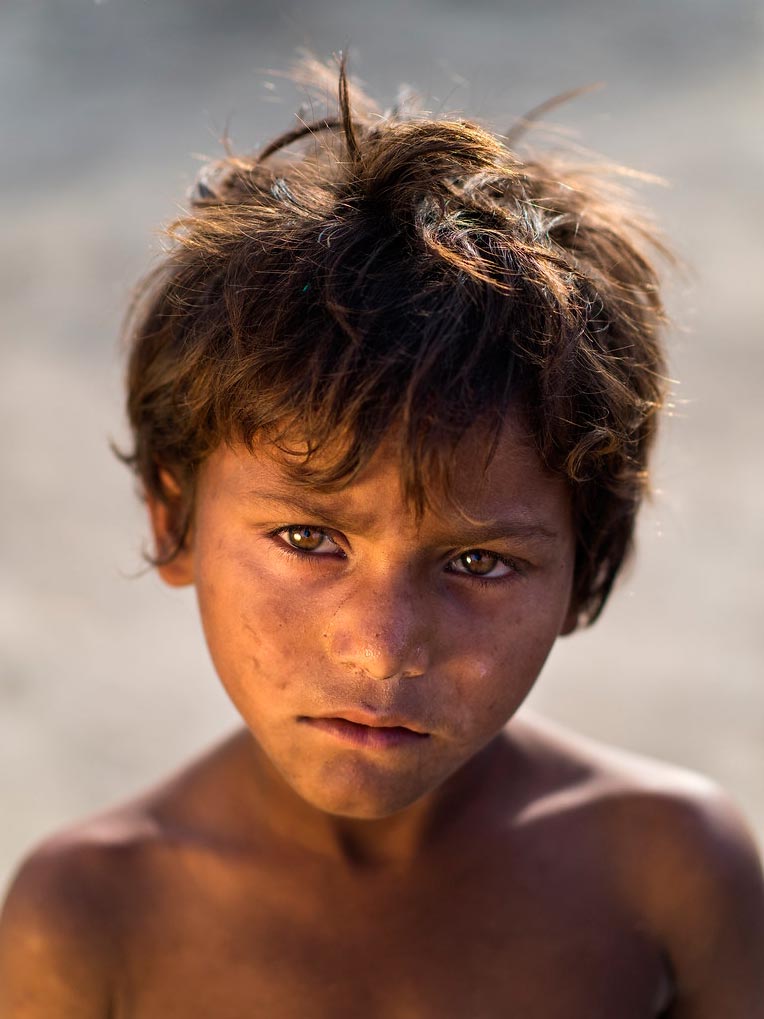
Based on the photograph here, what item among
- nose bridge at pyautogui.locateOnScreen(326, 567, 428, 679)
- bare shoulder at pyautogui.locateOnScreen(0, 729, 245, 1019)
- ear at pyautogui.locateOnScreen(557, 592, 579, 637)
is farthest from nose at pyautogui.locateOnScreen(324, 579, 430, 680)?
bare shoulder at pyautogui.locateOnScreen(0, 729, 245, 1019)

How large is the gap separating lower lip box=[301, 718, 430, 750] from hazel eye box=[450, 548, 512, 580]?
0.11 metres

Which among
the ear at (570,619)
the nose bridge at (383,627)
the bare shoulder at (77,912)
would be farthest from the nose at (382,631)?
the bare shoulder at (77,912)

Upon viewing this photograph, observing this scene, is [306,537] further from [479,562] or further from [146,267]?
[146,267]

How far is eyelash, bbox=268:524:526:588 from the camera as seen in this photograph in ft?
2.90

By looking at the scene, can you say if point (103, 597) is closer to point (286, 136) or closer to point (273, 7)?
point (286, 136)

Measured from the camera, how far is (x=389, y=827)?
1.12 metres

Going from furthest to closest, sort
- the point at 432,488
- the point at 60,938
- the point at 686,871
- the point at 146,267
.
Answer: the point at 146,267 → the point at 686,871 → the point at 60,938 → the point at 432,488

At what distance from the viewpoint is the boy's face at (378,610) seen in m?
0.85

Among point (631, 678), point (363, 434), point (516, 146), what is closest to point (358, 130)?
point (516, 146)

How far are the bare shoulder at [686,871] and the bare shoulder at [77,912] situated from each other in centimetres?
35

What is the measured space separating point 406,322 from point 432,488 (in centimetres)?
11

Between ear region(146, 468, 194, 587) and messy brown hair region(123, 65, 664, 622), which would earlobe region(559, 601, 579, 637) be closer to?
messy brown hair region(123, 65, 664, 622)

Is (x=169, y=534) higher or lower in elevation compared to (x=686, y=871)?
higher

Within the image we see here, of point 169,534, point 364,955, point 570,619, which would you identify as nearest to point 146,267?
point 169,534
